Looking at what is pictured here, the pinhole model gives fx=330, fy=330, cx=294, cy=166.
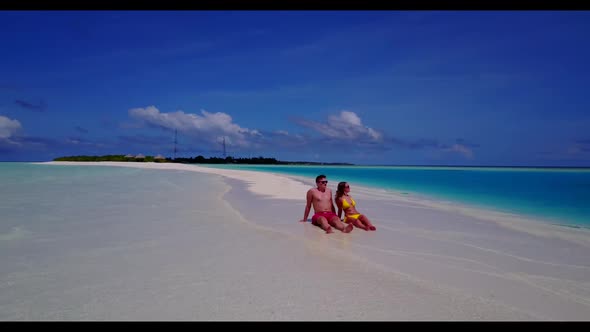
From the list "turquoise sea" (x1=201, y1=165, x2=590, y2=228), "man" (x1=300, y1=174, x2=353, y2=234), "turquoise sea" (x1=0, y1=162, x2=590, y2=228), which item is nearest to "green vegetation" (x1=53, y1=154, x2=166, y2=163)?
"turquoise sea" (x1=0, y1=162, x2=590, y2=228)

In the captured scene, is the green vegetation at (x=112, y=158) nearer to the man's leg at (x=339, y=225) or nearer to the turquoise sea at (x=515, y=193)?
the turquoise sea at (x=515, y=193)

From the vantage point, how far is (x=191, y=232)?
19.9ft

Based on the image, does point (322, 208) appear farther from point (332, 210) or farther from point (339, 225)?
point (339, 225)

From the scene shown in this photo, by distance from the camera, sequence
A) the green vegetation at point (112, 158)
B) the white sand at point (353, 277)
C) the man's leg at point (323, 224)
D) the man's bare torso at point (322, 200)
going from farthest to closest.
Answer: the green vegetation at point (112, 158), the man's bare torso at point (322, 200), the man's leg at point (323, 224), the white sand at point (353, 277)

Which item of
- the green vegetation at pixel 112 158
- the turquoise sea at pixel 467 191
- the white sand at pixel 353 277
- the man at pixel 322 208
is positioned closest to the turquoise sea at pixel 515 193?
the turquoise sea at pixel 467 191

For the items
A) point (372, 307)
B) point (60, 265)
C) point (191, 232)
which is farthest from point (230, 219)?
point (372, 307)

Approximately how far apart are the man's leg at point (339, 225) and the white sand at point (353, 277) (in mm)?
121

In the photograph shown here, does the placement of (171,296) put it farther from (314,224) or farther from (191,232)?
(314,224)

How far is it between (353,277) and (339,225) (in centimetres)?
285

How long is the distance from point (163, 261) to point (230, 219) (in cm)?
319

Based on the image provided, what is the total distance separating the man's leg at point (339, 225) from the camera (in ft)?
20.9

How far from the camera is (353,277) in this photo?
3.73 metres

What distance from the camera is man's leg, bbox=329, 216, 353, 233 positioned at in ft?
20.9
